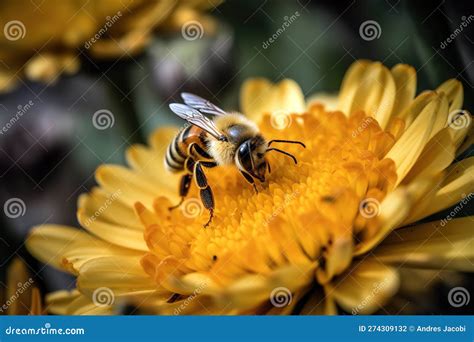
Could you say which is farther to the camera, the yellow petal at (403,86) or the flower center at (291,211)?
the yellow petal at (403,86)

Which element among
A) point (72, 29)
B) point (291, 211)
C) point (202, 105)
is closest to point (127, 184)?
point (202, 105)

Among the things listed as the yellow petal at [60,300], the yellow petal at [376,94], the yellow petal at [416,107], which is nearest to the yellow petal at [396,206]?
the yellow petal at [416,107]

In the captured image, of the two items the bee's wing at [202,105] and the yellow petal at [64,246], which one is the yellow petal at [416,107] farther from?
the yellow petal at [64,246]

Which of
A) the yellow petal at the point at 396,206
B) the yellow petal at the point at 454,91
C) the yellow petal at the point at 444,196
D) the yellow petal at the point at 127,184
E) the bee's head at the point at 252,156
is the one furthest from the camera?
the yellow petal at the point at 127,184

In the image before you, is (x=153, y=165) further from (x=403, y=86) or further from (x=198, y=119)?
(x=403, y=86)

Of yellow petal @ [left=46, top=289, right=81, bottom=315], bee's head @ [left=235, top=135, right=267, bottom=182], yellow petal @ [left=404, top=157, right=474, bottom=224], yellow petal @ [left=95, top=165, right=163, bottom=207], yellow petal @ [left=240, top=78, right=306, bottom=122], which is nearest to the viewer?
yellow petal @ [left=404, top=157, right=474, bottom=224]

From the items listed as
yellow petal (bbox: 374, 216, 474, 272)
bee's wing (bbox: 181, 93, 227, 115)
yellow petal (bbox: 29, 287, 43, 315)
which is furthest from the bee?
yellow petal (bbox: 29, 287, 43, 315)

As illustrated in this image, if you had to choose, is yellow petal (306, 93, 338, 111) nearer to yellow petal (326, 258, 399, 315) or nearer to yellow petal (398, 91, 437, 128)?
yellow petal (398, 91, 437, 128)
